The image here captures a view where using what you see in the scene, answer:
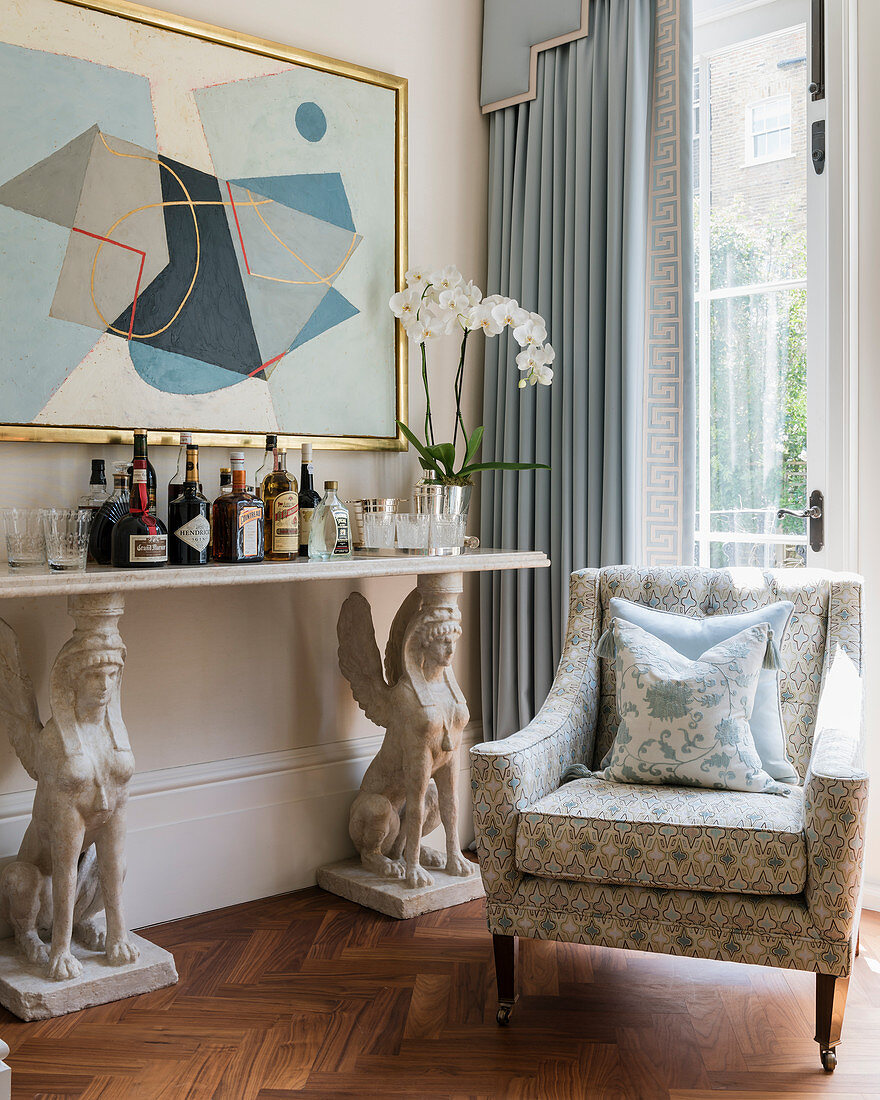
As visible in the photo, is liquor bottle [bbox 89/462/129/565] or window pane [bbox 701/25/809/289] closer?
liquor bottle [bbox 89/462/129/565]

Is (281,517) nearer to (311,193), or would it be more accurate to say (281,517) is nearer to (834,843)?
(311,193)

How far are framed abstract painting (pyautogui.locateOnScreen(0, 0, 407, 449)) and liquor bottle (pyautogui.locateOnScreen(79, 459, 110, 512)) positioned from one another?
13cm

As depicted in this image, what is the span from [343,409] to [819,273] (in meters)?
1.32

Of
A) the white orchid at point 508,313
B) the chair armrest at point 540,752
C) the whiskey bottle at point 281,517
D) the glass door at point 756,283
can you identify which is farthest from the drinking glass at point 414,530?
the glass door at point 756,283

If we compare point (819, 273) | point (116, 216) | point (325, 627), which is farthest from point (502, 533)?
point (116, 216)

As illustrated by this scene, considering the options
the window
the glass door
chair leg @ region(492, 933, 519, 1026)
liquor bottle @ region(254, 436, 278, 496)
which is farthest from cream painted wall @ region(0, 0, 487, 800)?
chair leg @ region(492, 933, 519, 1026)

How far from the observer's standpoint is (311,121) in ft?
9.07

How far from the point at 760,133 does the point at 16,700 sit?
239cm

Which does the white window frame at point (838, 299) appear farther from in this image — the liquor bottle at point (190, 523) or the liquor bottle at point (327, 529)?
the liquor bottle at point (190, 523)

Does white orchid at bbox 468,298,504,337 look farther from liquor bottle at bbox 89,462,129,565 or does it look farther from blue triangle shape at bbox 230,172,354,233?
liquor bottle at bbox 89,462,129,565

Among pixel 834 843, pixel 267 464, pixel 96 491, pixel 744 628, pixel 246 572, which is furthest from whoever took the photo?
pixel 267 464

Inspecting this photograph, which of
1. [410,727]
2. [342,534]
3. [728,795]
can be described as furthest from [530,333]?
[728,795]

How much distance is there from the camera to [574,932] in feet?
6.41

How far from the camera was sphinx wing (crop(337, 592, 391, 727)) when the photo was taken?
2.78 meters
